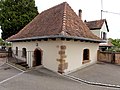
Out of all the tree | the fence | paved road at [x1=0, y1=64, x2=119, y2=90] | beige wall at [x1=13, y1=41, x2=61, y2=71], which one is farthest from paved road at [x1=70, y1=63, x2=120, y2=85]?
the tree

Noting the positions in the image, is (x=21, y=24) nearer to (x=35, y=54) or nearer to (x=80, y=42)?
(x=35, y=54)

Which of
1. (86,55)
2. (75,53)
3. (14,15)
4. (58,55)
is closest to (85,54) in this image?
(86,55)

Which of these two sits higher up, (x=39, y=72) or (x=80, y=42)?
(x=80, y=42)

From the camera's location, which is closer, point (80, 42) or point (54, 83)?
point (54, 83)

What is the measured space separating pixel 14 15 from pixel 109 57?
16.1 meters

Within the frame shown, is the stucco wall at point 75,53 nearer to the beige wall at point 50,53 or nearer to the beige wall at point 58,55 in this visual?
the beige wall at point 58,55

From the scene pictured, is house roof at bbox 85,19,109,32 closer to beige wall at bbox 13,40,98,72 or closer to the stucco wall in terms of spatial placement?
the stucco wall

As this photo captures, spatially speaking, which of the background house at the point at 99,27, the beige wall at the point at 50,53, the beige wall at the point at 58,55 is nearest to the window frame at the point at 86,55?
the beige wall at the point at 58,55

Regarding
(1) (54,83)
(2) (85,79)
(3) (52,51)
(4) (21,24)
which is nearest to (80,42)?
(3) (52,51)

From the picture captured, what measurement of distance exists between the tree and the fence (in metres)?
13.9

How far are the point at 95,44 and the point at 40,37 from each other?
22.1ft

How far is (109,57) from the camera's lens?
20547mm

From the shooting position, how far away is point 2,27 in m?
29.0

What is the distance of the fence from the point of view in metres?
19.9
